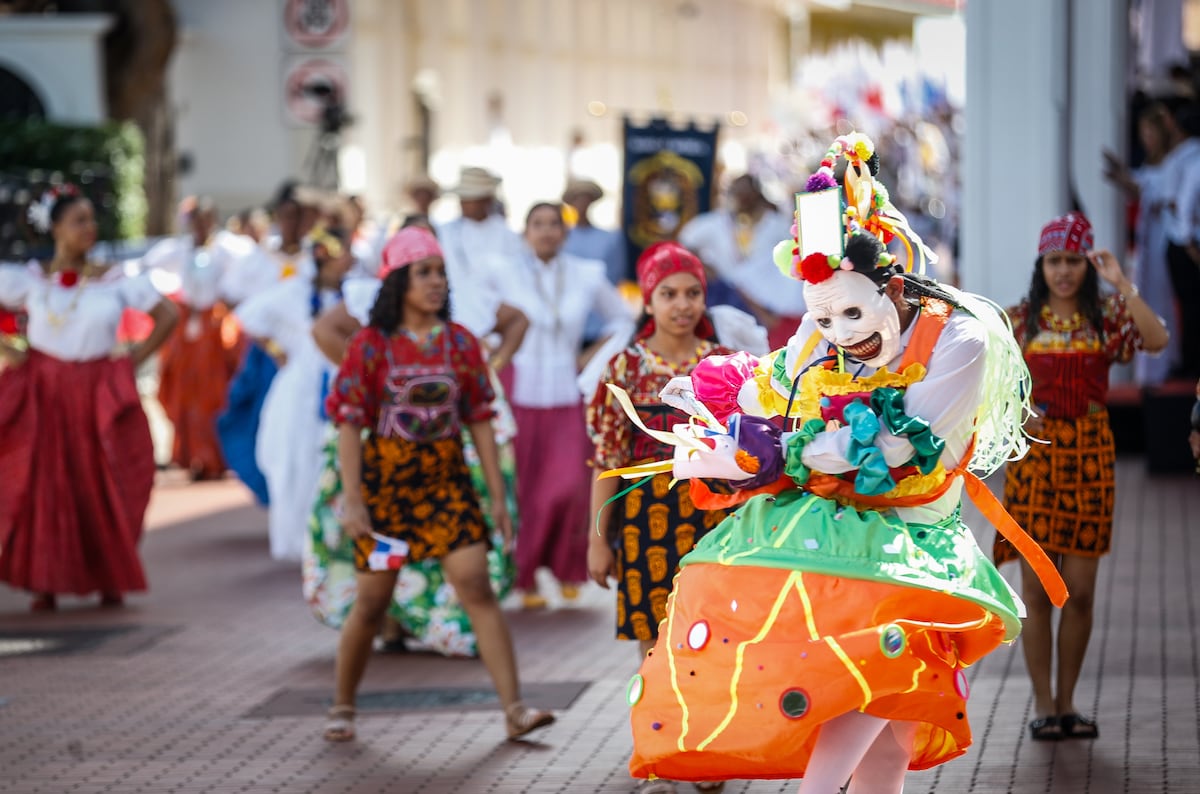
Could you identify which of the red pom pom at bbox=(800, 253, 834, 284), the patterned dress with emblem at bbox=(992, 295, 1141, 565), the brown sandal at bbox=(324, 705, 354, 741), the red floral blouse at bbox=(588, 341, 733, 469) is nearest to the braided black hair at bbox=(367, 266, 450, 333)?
the red floral blouse at bbox=(588, 341, 733, 469)

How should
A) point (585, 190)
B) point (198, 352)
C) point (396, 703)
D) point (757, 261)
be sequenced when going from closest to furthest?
point (396, 703) → point (585, 190) → point (757, 261) → point (198, 352)

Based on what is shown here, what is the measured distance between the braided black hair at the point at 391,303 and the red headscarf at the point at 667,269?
100 centimetres

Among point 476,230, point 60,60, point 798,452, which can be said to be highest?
point 60,60

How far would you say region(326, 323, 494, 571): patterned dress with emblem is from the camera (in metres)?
7.40

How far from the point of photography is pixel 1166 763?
6.77 meters

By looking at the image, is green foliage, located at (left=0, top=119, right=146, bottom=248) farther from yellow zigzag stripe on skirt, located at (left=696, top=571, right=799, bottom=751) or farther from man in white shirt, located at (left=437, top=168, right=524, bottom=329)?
yellow zigzag stripe on skirt, located at (left=696, top=571, right=799, bottom=751)

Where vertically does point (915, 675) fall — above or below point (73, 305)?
below

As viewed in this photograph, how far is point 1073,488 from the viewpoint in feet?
23.3

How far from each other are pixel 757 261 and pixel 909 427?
10.8m

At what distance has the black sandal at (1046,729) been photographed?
7.12 m

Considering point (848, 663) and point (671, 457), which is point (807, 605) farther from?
point (671, 457)

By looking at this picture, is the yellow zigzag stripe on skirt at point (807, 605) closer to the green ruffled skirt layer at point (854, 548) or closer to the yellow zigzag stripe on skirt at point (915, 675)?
the green ruffled skirt layer at point (854, 548)

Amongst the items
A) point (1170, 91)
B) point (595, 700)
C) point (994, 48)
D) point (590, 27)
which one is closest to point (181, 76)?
point (590, 27)

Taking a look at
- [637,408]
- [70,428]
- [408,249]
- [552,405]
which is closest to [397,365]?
[408,249]
